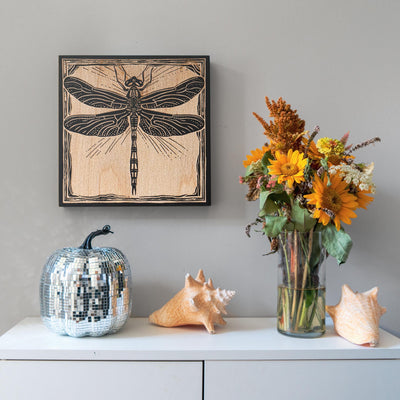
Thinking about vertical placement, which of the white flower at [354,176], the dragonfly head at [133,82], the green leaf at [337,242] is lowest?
the green leaf at [337,242]

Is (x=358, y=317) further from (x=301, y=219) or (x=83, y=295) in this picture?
(x=83, y=295)

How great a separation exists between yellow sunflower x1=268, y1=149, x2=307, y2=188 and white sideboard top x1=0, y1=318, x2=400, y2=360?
14.7 inches

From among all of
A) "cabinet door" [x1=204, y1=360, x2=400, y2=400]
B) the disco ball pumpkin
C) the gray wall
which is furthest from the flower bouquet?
the disco ball pumpkin

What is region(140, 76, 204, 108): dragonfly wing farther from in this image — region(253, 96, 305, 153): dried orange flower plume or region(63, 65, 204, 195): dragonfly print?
region(253, 96, 305, 153): dried orange flower plume

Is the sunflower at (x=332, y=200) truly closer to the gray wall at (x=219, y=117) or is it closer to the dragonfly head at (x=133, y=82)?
the gray wall at (x=219, y=117)

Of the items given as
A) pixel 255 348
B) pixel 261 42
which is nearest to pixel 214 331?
pixel 255 348

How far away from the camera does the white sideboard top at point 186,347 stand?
0.93 m

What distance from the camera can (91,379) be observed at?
3.06ft

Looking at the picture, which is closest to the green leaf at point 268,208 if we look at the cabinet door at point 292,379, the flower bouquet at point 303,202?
the flower bouquet at point 303,202

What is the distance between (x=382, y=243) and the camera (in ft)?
4.07

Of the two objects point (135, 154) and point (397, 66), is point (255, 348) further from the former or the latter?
point (397, 66)

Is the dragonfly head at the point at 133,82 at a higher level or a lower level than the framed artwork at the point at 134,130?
higher

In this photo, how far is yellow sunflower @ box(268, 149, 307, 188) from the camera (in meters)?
0.95

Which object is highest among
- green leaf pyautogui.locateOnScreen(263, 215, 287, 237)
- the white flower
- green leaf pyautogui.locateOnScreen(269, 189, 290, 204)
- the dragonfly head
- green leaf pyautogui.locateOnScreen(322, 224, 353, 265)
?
the dragonfly head
